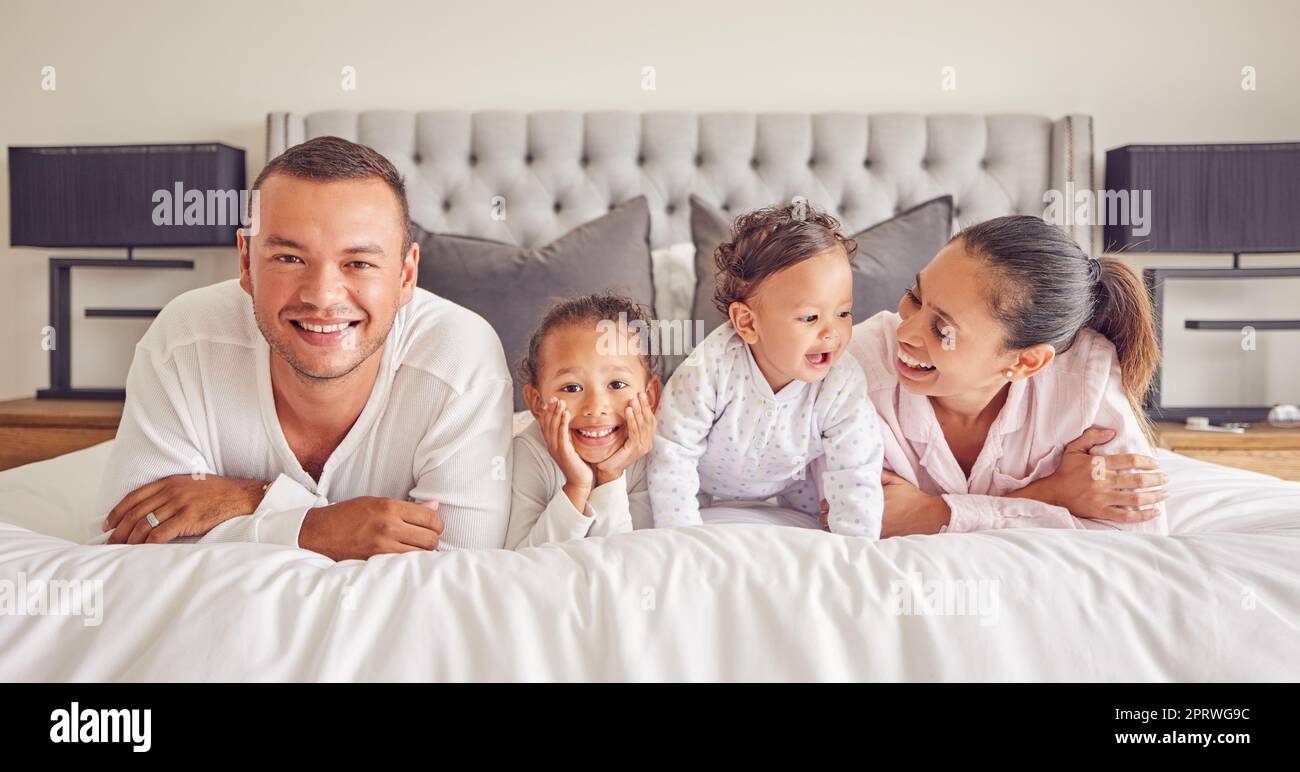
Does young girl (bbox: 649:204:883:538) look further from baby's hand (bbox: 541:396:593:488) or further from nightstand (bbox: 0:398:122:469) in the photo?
nightstand (bbox: 0:398:122:469)

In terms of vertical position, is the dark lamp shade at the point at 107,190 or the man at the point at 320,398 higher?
the dark lamp shade at the point at 107,190

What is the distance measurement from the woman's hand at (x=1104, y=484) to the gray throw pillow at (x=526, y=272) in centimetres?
109

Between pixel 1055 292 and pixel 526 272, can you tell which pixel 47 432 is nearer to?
pixel 526 272

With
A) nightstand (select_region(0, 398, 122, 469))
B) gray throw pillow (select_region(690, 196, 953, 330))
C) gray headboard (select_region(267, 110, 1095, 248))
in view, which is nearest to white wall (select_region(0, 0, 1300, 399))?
gray headboard (select_region(267, 110, 1095, 248))

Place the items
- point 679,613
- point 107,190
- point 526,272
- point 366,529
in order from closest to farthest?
point 679,613
point 366,529
point 526,272
point 107,190

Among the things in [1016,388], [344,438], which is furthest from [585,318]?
[1016,388]

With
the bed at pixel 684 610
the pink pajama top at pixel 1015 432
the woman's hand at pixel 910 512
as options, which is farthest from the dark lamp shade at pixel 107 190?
the woman's hand at pixel 910 512

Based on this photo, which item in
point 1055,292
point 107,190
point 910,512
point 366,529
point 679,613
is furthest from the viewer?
point 107,190

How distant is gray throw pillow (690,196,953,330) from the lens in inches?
Result: 88.0

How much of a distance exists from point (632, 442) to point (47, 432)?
82.5 inches

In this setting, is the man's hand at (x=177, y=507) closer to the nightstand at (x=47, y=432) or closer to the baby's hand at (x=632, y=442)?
the baby's hand at (x=632, y=442)

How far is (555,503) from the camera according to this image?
138cm

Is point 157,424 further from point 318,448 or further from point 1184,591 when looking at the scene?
point 1184,591

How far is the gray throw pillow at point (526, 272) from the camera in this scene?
221 cm
